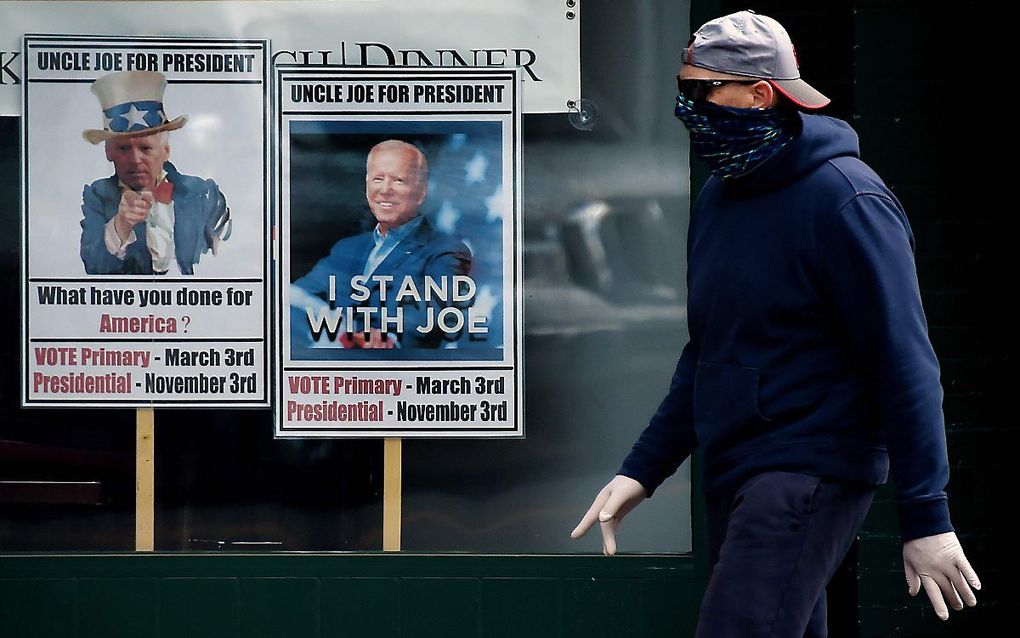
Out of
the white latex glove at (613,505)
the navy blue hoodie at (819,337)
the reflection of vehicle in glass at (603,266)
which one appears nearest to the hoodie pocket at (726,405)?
the navy blue hoodie at (819,337)

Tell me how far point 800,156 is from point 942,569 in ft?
2.94

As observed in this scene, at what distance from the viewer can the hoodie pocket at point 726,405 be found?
9.89 feet

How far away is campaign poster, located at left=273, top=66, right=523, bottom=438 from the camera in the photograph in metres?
5.15

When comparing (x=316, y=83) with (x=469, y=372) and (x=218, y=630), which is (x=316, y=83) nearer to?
(x=469, y=372)

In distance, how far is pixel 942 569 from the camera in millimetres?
2793

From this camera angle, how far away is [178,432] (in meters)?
5.20

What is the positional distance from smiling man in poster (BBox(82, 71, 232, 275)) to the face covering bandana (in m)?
2.55

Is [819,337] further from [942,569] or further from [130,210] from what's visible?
[130,210]

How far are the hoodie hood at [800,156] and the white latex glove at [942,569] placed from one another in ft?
2.63

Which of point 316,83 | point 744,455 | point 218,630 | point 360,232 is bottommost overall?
point 218,630

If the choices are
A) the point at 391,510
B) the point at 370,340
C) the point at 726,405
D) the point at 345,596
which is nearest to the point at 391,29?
the point at 370,340

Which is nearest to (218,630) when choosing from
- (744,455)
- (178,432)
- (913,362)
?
(178,432)

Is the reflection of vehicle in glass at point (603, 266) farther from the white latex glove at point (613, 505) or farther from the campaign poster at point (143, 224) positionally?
the white latex glove at point (613, 505)

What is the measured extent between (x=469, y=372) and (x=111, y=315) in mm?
1316
